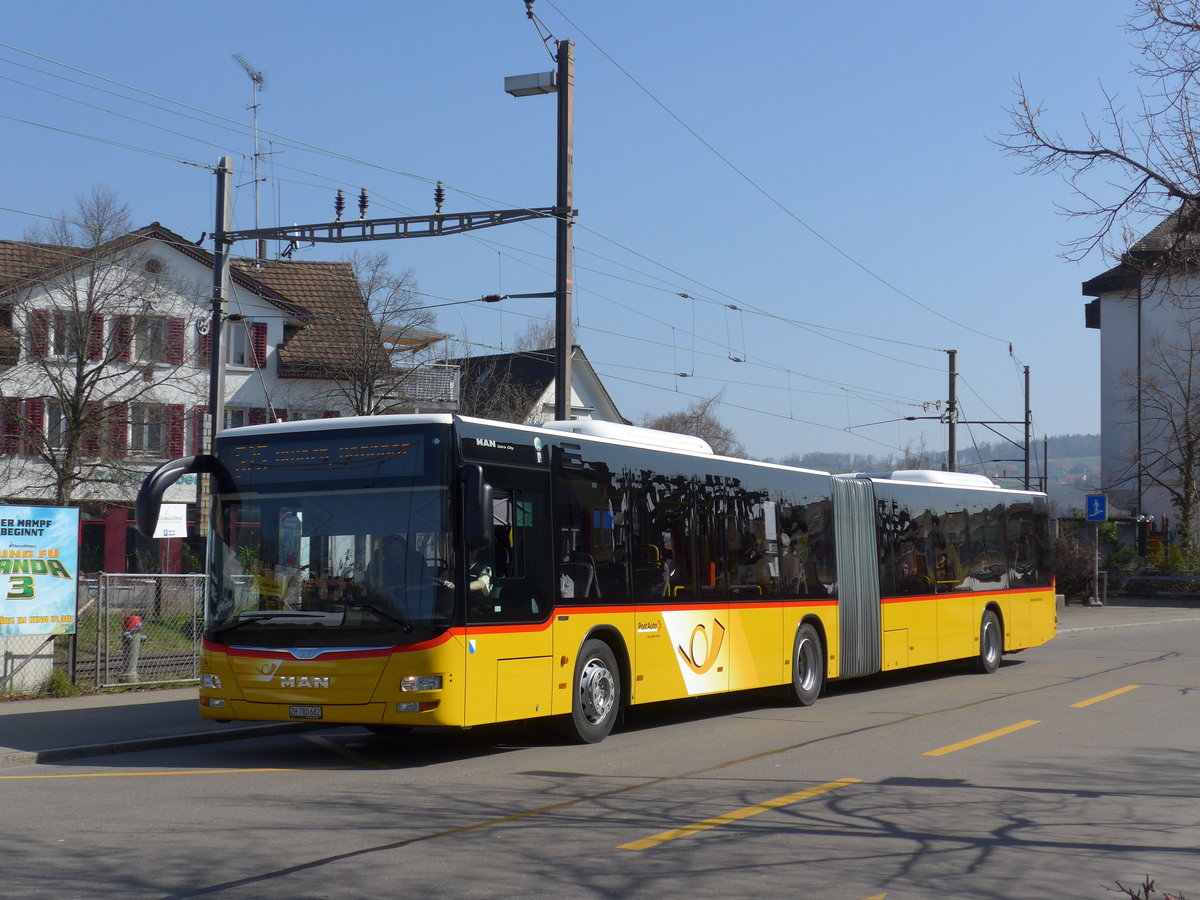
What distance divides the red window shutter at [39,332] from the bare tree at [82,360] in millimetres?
30

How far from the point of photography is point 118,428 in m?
44.4

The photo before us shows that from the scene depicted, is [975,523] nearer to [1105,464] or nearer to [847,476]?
[847,476]

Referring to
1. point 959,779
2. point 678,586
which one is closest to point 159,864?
point 959,779

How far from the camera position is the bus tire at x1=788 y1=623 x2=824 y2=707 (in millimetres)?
17297

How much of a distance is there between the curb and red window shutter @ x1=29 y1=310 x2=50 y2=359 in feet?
102

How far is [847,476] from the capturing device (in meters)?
20.2

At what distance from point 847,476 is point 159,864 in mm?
14172

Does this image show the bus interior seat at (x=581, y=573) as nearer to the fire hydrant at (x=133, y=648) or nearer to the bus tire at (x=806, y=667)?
the bus tire at (x=806, y=667)

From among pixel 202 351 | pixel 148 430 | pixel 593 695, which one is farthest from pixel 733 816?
pixel 148 430

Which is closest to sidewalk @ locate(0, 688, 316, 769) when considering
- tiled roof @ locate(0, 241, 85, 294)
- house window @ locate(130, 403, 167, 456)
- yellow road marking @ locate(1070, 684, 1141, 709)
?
yellow road marking @ locate(1070, 684, 1141, 709)

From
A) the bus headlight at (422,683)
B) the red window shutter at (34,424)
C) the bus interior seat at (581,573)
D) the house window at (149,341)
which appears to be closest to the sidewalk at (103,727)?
the bus headlight at (422,683)

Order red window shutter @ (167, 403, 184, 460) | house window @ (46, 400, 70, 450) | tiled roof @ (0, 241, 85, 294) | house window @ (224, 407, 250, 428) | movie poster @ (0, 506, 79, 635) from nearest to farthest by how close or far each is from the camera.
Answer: movie poster @ (0, 506, 79, 635) < tiled roof @ (0, 241, 85, 294) < house window @ (46, 400, 70, 450) < red window shutter @ (167, 403, 184, 460) < house window @ (224, 407, 250, 428)

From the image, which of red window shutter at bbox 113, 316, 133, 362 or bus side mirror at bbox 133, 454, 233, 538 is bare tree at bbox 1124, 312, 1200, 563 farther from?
bus side mirror at bbox 133, 454, 233, 538

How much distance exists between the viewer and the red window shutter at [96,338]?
42.2m
